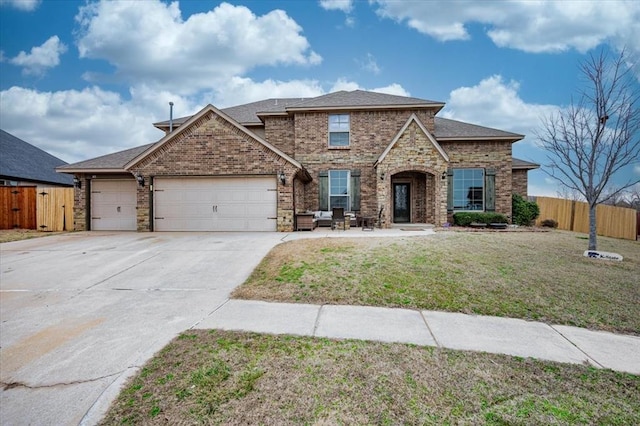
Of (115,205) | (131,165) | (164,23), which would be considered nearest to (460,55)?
(164,23)

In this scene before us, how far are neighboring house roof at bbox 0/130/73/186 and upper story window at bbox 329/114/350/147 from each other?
688 inches

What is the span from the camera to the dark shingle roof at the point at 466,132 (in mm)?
15688

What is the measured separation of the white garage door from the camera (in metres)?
14.4

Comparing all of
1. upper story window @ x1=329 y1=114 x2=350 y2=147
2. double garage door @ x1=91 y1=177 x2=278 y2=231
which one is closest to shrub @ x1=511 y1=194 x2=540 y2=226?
upper story window @ x1=329 y1=114 x2=350 y2=147

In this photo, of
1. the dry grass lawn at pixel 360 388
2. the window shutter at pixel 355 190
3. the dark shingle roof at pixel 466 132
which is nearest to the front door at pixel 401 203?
the window shutter at pixel 355 190

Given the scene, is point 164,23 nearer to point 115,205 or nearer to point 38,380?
point 115,205

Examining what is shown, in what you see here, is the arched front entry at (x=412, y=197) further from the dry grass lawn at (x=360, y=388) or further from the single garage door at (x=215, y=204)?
the dry grass lawn at (x=360, y=388)

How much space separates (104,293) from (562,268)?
33.0 ft

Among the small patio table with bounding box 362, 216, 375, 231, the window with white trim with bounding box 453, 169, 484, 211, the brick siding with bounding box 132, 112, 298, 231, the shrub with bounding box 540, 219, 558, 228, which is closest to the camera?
the brick siding with bounding box 132, 112, 298, 231

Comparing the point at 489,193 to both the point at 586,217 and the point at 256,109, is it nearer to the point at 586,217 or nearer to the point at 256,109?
the point at 586,217

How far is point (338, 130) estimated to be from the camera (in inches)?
637

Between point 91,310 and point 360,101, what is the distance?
593 inches

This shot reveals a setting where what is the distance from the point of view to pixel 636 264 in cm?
804

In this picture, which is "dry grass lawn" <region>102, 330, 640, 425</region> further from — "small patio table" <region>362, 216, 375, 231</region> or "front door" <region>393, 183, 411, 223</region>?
"front door" <region>393, 183, 411, 223</region>
